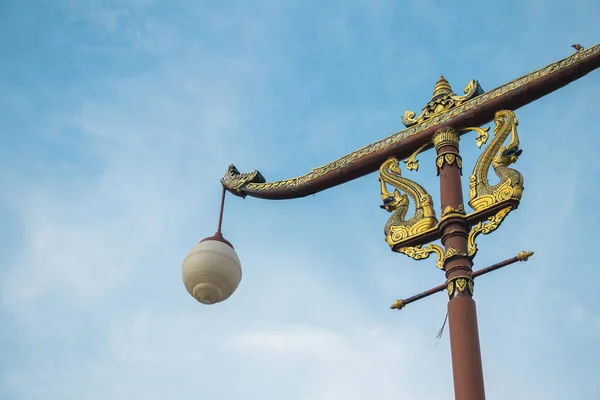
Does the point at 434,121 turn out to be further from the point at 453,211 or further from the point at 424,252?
the point at 424,252

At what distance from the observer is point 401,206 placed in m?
6.63

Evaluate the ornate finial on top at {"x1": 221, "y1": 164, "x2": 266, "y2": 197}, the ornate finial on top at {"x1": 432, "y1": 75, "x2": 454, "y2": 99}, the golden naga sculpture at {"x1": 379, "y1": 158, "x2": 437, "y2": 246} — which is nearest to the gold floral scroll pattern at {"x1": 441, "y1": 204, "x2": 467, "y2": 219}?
the golden naga sculpture at {"x1": 379, "y1": 158, "x2": 437, "y2": 246}

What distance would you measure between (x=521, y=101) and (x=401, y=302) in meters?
1.95

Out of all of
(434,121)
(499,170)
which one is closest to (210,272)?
(434,121)

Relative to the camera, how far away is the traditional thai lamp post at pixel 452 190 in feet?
18.5

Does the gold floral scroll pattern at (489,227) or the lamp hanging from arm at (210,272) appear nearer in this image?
the gold floral scroll pattern at (489,227)

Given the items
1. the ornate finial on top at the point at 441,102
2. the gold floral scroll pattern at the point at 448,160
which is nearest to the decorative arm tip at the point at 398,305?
the gold floral scroll pattern at the point at 448,160

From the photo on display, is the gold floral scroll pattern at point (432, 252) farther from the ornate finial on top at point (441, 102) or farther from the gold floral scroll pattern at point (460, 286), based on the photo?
the ornate finial on top at point (441, 102)

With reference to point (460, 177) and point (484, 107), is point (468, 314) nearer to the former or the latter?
point (460, 177)

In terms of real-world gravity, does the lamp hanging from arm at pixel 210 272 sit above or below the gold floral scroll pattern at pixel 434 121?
below

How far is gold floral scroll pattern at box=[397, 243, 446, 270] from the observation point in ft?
19.6

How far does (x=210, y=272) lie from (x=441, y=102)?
2405mm

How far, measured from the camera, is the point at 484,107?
6707 mm

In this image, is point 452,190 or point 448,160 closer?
point 452,190
